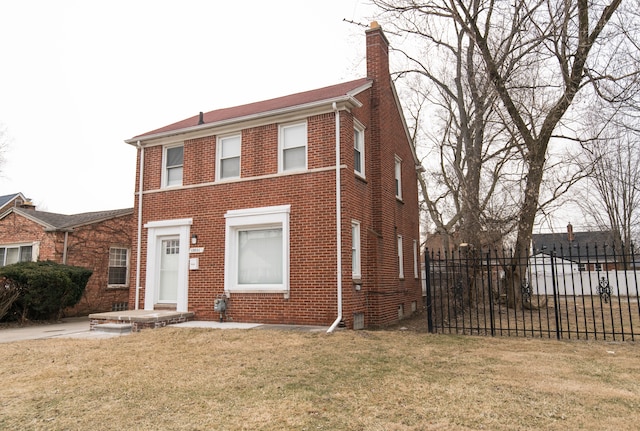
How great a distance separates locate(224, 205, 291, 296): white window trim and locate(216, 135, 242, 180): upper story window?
127cm

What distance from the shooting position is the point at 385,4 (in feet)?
44.5

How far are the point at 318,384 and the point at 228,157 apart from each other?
830cm

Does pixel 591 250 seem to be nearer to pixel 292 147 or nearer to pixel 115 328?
pixel 292 147

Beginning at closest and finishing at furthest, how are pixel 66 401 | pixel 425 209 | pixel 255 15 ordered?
1. pixel 66 401
2. pixel 255 15
3. pixel 425 209

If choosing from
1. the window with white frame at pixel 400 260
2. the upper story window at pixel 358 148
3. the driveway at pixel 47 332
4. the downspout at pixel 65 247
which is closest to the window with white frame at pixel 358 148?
the upper story window at pixel 358 148

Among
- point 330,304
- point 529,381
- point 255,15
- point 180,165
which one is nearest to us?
point 529,381

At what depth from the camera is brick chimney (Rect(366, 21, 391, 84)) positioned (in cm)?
1343

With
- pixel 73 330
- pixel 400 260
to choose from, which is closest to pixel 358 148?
pixel 400 260

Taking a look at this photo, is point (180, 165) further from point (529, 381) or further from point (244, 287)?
point (529, 381)

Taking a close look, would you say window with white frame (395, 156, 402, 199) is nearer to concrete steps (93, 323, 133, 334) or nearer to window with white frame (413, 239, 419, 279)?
window with white frame (413, 239, 419, 279)

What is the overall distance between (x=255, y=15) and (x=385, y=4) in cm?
486

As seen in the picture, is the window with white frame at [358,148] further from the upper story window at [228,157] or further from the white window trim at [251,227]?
the upper story window at [228,157]

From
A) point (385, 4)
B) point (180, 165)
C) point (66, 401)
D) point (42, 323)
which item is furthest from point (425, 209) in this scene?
point (66, 401)

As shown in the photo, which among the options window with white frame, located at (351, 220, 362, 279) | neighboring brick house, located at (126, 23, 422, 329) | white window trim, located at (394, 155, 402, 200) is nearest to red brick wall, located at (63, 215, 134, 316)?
neighboring brick house, located at (126, 23, 422, 329)
